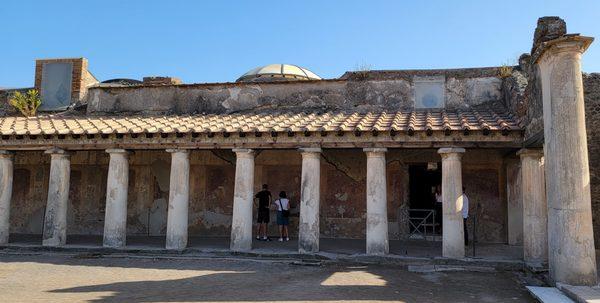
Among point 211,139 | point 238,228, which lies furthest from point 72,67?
point 238,228

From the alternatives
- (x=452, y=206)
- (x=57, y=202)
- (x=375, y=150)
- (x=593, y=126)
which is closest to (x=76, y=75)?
(x=57, y=202)

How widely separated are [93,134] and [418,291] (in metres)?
7.65

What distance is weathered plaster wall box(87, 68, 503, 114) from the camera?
11.9m

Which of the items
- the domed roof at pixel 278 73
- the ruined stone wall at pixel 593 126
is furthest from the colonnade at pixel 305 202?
the domed roof at pixel 278 73

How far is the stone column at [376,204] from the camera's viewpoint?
9484mm

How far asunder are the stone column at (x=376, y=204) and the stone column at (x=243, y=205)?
8.35 feet

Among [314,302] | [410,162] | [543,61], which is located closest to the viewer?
[314,302]

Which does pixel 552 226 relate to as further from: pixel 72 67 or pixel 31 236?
pixel 72 67

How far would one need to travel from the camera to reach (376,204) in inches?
378

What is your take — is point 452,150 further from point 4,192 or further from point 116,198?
point 4,192

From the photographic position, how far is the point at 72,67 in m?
15.4

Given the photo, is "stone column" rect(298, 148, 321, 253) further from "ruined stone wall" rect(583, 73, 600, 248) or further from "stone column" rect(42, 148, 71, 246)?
"ruined stone wall" rect(583, 73, 600, 248)

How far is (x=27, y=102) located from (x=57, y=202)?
233 inches

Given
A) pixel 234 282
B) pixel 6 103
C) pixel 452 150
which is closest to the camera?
pixel 234 282
